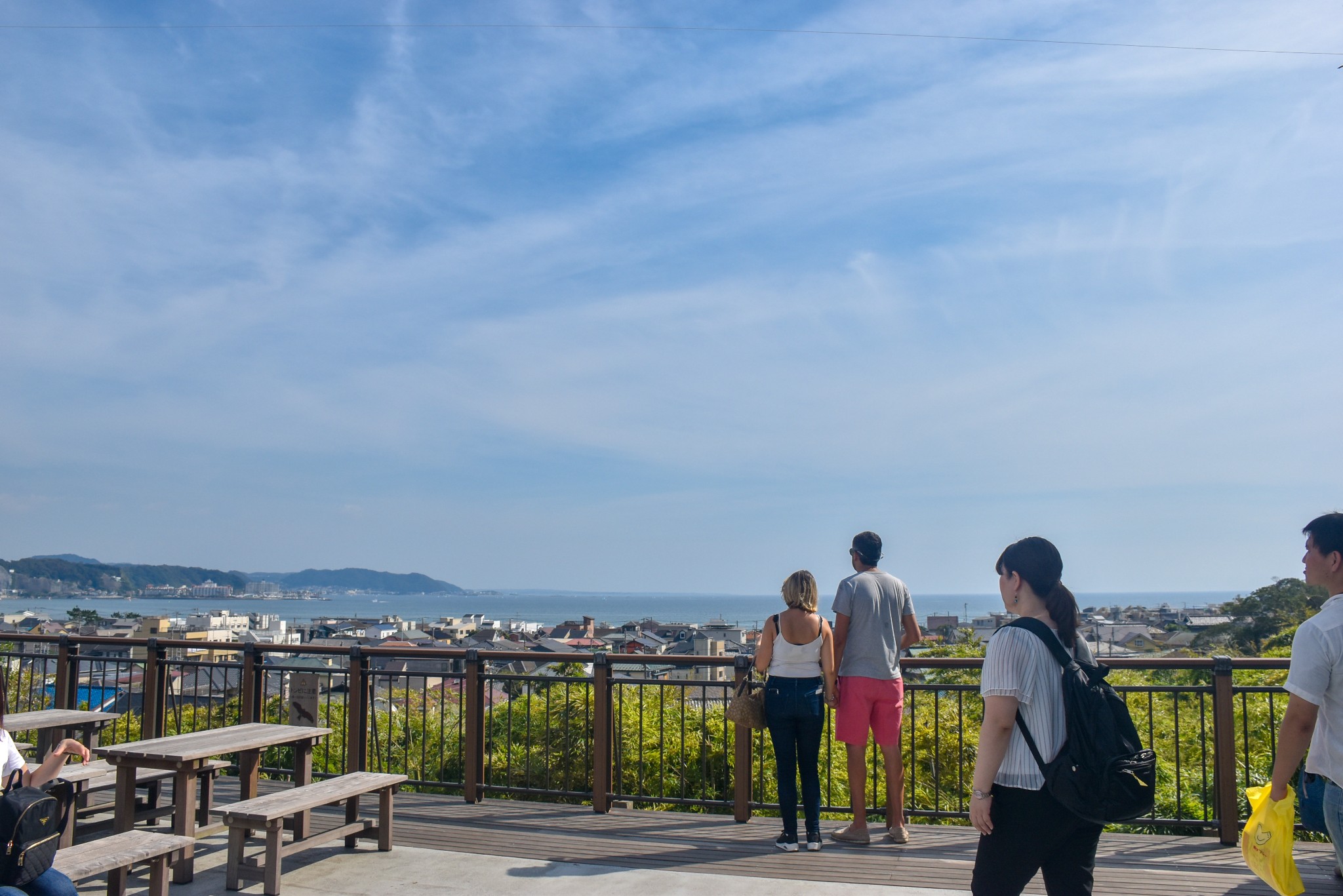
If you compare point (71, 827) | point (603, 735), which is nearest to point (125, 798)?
point (71, 827)

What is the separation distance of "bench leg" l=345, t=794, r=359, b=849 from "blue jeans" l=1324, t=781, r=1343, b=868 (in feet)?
16.5

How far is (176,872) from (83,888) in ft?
1.47

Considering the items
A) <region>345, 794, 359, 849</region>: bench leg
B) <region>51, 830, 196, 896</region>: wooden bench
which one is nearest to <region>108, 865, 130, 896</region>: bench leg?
<region>51, 830, 196, 896</region>: wooden bench

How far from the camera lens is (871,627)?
5.88 meters

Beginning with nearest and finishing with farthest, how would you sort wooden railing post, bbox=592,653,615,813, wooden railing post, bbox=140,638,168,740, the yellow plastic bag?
the yellow plastic bag → wooden railing post, bbox=592,653,615,813 → wooden railing post, bbox=140,638,168,740

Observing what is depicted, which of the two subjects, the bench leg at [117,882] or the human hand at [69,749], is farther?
the bench leg at [117,882]

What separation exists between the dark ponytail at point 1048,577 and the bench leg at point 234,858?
434 centimetres

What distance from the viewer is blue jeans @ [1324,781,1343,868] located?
3121 mm

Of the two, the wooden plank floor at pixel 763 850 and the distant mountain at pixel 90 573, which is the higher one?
the wooden plank floor at pixel 763 850

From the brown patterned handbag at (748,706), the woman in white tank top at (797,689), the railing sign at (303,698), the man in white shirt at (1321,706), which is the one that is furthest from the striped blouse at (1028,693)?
the railing sign at (303,698)

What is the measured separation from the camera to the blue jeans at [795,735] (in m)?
5.80

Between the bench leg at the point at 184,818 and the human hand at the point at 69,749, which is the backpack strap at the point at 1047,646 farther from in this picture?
the bench leg at the point at 184,818

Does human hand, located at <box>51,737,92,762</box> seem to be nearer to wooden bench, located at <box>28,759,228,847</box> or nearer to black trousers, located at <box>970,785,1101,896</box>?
wooden bench, located at <box>28,759,228,847</box>

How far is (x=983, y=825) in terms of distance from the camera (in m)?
2.96
